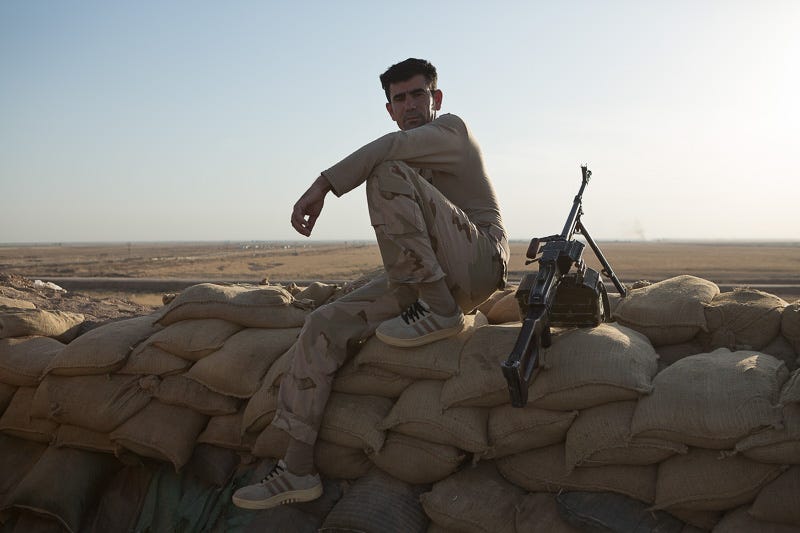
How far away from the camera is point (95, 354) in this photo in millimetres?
3295

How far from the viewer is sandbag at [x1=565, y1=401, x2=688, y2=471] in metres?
2.28

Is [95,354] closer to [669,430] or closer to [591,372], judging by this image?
[591,372]

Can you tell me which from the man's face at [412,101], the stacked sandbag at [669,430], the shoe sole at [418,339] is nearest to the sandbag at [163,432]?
the shoe sole at [418,339]

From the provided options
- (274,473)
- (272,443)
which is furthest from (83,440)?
(274,473)

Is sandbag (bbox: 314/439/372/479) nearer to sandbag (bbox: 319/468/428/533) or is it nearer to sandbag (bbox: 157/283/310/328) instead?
sandbag (bbox: 319/468/428/533)

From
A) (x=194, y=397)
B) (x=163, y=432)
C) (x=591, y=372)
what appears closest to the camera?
(x=591, y=372)

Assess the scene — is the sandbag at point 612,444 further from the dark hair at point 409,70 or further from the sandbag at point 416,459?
the dark hair at point 409,70

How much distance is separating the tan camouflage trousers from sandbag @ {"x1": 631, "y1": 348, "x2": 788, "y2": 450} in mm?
878

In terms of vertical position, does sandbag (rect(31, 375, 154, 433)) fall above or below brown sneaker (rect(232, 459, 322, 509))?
above

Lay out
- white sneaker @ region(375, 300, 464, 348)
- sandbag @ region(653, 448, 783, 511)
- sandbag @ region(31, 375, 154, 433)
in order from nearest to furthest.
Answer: sandbag @ region(653, 448, 783, 511) → white sneaker @ region(375, 300, 464, 348) → sandbag @ region(31, 375, 154, 433)

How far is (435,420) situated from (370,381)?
1.27 feet

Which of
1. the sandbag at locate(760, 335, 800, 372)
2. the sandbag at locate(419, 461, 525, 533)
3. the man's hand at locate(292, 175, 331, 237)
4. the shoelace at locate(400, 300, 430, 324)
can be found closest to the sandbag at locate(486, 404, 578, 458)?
the sandbag at locate(419, 461, 525, 533)

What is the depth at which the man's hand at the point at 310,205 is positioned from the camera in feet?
8.16

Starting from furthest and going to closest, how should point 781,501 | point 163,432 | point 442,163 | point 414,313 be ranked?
point 163,432
point 442,163
point 414,313
point 781,501
